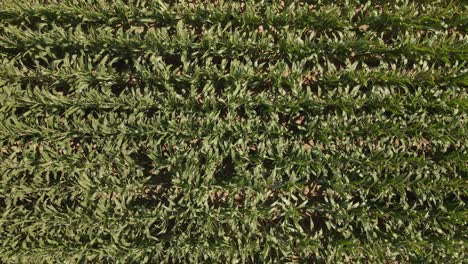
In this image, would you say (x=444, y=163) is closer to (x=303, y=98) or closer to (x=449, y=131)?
(x=449, y=131)

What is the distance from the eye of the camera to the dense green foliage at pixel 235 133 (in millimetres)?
2580

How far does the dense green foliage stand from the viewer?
258 cm

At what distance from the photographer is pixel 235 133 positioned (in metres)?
2.64

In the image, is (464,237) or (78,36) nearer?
(464,237)

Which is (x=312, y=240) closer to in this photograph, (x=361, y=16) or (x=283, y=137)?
(x=283, y=137)

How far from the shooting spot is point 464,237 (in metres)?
2.54

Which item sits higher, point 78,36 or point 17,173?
point 78,36

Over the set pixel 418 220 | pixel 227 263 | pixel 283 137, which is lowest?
pixel 227 263

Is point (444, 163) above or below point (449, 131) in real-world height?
below

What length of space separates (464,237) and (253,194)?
1405 millimetres

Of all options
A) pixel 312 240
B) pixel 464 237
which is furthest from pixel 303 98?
pixel 464 237

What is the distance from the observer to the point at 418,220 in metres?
2.55

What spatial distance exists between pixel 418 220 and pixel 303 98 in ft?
3.61

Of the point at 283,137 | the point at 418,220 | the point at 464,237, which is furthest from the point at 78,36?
the point at 464,237
